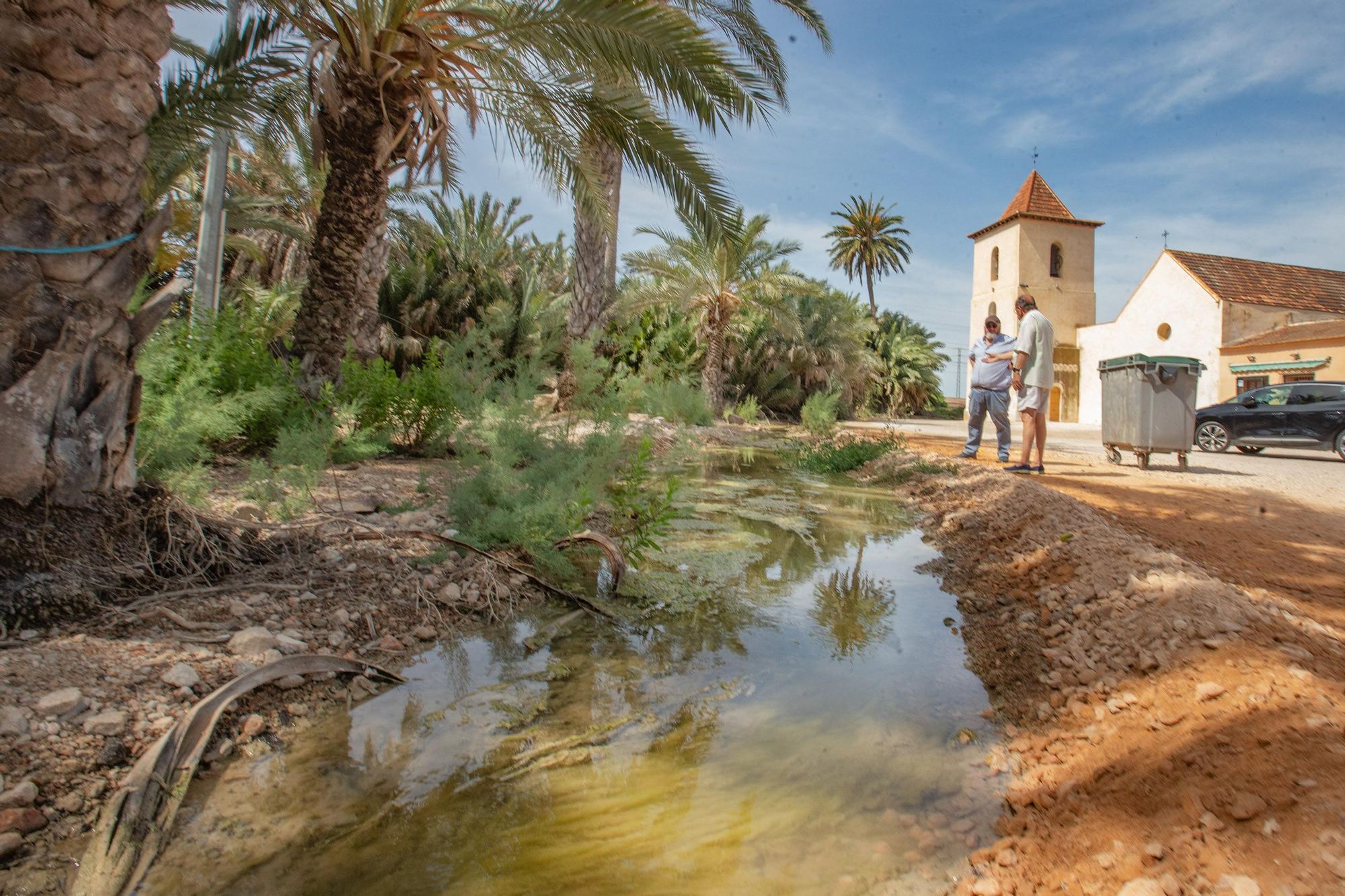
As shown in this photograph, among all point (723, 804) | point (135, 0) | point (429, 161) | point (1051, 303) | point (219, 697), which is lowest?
point (723, 804)

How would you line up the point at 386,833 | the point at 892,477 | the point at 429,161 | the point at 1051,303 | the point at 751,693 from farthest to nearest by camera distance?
1. the point at 1051,303
2. the point at 892,477
3. the point at 429,161
4. the point at 751,693
5. the point at 386,833

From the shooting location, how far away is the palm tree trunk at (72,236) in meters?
2.60

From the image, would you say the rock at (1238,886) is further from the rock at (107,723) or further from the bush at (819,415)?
the bush at (819,415)

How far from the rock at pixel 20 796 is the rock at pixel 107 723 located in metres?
0.24

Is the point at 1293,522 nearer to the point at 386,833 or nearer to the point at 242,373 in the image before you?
the point at 386,833

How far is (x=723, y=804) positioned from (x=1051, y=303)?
111ft

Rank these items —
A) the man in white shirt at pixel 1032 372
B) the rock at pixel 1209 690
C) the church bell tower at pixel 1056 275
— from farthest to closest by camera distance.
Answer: the church bell tower at pixel 1056 275, the man in white shirt at pixel 1032 372, the rock at pixel 1209 690

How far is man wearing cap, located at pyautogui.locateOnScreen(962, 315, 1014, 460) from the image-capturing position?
8.86 meters

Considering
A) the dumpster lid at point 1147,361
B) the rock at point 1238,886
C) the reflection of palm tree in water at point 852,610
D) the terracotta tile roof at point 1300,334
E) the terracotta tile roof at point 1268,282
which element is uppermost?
the terracotta tile roof at point 1268,282

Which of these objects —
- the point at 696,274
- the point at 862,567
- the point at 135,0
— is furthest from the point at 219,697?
the point at 696,274

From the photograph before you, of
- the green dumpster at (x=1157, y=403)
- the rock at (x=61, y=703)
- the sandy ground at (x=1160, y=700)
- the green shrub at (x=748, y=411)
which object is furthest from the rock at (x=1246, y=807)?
the green shrub at (x=748, y=411)

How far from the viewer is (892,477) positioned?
908cm

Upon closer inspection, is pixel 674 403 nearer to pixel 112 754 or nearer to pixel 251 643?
pixel 251 643

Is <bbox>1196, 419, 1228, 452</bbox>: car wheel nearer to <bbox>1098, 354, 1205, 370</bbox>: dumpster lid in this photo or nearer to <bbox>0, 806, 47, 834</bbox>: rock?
<bbox>1098, 354, 1205, 370</bbox>: dumpster lid
